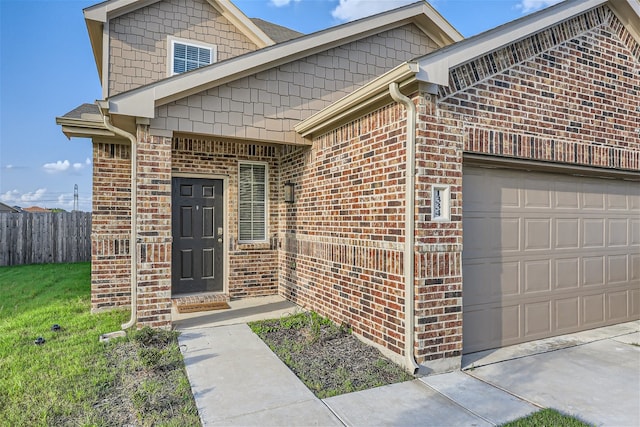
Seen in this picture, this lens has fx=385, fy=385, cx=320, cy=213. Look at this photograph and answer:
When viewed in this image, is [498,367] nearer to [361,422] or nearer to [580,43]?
[361,422]

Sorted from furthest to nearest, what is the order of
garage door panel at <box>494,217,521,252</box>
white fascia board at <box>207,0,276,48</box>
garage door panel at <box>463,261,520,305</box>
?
white fascia board at <box>207,0,276,48</box>
garage door panel at <box>494,217,521,252</box>
garage door panel at <box>463,261,520,305</box>

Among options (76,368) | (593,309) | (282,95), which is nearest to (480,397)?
(593,309)

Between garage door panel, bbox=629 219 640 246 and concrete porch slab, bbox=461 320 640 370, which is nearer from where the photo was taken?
concrete porch slab, bbox=461 320 640 370

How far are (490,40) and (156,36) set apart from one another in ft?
20.1

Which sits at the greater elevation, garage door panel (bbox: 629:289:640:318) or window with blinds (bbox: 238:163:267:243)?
window with blinds (bbox: 238:163:267:243)

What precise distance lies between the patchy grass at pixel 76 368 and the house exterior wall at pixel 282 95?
2.81 m

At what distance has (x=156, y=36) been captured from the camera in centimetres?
739

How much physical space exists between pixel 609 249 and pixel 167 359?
6041 millimetres

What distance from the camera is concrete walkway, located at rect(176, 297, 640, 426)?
3008 mm

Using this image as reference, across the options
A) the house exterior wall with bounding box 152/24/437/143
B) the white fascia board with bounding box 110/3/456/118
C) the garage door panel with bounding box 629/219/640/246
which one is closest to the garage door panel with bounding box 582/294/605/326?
the garage door panel with bounding box 629/219/640/246

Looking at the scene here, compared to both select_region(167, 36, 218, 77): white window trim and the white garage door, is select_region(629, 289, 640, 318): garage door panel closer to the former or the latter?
the white garage door

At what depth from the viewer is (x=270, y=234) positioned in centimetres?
726

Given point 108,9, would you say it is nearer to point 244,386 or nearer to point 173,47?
point 173,47

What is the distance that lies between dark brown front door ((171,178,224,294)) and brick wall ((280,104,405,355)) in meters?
1.49
